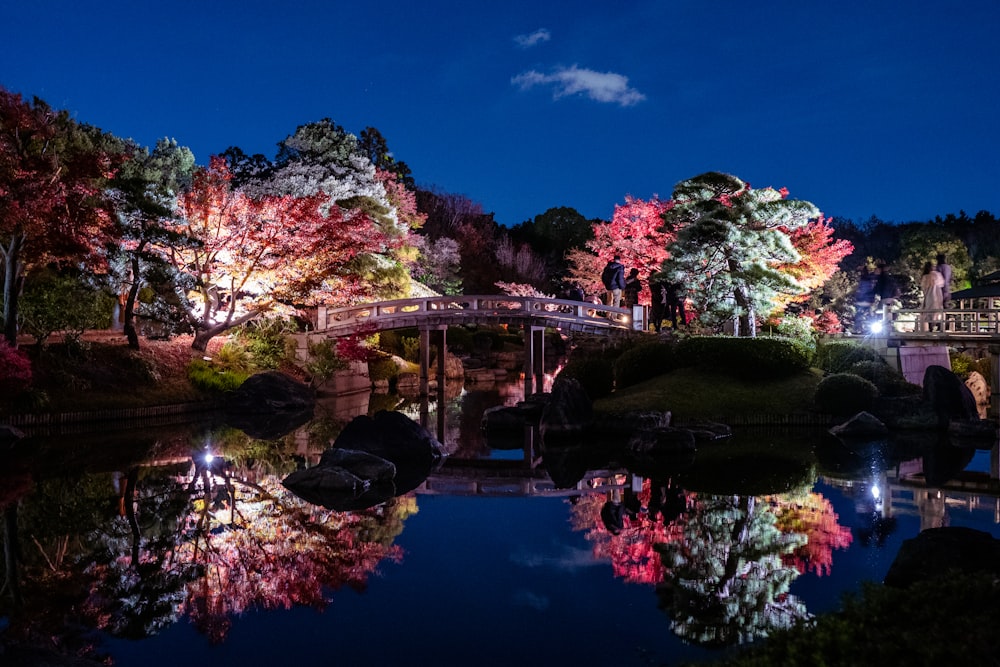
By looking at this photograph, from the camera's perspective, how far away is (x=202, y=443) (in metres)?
16.8

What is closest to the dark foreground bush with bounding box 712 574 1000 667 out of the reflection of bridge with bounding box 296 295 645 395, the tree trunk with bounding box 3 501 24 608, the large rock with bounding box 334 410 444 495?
the tree trunk with bounding box 3 501 24 608

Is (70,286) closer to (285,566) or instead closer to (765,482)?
(285,566)

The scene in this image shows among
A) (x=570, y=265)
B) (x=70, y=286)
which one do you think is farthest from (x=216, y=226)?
(x=570, y=265)

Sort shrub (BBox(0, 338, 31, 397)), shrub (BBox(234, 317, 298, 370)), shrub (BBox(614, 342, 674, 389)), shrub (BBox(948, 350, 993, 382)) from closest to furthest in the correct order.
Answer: shrub (BBox(0, 338, 31, 397)) < shrub (BBox(614, 342, 674, 389)) < shrub (BBox(948, 350, 993, 382)) < shrub (BBox(234, 317, 298, 370))

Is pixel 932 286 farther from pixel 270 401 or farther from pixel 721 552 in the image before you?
pixel 270 401

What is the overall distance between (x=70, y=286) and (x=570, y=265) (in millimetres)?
39070

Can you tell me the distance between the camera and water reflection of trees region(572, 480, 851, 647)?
6766mm

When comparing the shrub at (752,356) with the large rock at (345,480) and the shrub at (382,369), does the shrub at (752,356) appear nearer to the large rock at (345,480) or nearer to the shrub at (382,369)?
the large rock at (345,480)

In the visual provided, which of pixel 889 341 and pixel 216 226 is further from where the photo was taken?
pixel 216 226

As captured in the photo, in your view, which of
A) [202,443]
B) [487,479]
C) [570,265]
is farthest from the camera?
[570,265]

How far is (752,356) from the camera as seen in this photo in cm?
2055

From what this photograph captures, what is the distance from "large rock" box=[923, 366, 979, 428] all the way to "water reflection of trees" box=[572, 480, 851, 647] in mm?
9000

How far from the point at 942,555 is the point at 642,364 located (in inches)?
589

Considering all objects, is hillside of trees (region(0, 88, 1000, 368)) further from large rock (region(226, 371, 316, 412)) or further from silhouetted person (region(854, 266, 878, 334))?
large rock (region(226, 371, 316, 412))
